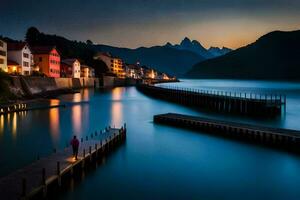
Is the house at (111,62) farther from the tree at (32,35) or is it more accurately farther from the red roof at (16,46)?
the red roof at (16,46)

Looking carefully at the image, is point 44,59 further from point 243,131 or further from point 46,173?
point 46,173

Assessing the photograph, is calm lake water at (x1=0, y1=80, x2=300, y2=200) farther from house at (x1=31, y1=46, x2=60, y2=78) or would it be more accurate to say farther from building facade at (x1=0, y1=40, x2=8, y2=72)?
house at (x1=31, y1=46, x2=60, y2=78)

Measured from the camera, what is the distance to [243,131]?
35.8 meters

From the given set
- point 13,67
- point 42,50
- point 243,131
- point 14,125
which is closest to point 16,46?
point 13,67

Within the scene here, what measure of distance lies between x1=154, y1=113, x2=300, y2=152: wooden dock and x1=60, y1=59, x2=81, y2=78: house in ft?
265

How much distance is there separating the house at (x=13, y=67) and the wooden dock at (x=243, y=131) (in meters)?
49.8

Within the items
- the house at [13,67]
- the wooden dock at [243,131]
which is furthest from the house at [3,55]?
the wooden dock at [243,131]

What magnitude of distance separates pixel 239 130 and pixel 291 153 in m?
7.26

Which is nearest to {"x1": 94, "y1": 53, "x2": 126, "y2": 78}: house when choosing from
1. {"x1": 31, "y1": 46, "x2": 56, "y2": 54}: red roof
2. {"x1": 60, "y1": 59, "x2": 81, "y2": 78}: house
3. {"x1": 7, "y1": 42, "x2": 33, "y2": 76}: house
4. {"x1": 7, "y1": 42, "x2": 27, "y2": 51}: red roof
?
{"x1": 60, "y1": 59, "x2": 81, "y2": 78}: house

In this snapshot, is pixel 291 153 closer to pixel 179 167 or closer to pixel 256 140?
pixel 256 140

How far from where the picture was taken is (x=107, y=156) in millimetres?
27625

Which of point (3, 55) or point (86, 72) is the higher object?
→ point (3, 55)

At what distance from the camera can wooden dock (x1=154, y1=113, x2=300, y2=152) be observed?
103 feet

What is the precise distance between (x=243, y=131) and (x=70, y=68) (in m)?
98.2
